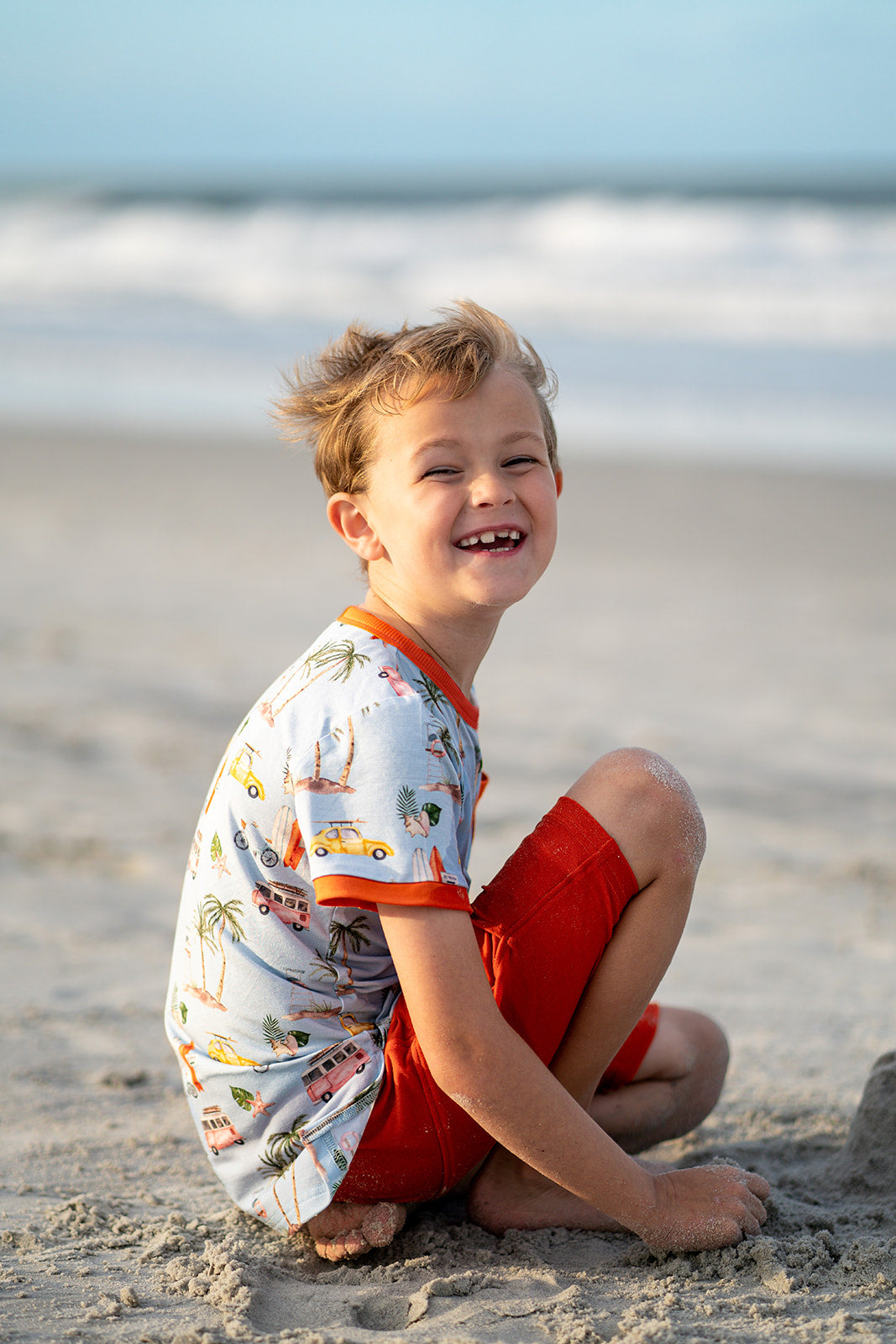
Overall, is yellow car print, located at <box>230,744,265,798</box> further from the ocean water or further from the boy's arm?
the ocean water

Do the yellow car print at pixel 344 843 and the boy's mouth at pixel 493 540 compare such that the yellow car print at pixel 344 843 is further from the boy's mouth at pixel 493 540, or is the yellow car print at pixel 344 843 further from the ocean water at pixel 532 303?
the ocean water at pixel 532 303

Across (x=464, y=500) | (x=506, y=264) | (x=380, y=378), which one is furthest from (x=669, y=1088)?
(x=506, y=264)

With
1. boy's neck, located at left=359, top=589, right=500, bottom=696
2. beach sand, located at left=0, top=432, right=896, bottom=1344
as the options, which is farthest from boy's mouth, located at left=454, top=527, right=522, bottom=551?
beach sand, located at left=0, top=432, right=896, bottom=1344

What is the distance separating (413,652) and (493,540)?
21 centimetres

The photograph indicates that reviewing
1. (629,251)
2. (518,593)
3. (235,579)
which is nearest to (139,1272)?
(518,593)

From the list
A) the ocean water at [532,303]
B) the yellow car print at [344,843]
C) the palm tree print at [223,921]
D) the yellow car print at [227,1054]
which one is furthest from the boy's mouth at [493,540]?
the ocean water at [532,303]

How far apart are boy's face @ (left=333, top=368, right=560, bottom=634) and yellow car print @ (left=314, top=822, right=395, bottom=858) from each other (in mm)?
396

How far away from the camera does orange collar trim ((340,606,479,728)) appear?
1.79 m

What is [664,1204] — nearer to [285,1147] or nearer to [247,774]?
[285,1147]

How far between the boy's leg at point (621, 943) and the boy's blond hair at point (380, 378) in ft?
1.85

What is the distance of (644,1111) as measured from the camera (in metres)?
2.12

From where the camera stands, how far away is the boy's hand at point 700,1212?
1.74 m

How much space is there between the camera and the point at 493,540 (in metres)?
1.87

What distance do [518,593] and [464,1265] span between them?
0.92m
